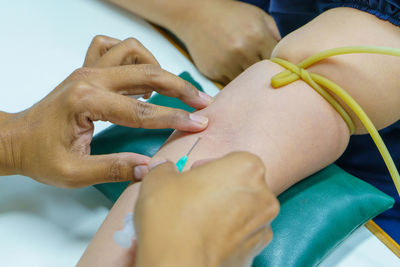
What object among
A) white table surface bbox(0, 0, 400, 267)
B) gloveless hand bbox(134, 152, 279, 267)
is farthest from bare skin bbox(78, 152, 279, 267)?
white table surface bbox(0, 0, 400, 267)

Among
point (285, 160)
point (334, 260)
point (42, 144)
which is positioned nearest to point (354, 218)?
point (334, 260)

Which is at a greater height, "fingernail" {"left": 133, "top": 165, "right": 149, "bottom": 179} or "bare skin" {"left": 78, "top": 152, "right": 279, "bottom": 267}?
"bare skin" {"left": 78, "top": 152, "right": 279, "bottom": 267}

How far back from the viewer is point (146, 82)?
0.74m

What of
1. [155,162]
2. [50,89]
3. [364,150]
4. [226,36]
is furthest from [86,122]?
[364,150]

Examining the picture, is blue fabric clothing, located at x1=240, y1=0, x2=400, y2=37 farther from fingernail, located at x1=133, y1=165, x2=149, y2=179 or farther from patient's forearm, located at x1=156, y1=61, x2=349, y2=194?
fingernail, located at x1=133, y1=165, x2=149, y2=179

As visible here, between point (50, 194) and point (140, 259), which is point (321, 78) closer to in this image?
point (140, 259)

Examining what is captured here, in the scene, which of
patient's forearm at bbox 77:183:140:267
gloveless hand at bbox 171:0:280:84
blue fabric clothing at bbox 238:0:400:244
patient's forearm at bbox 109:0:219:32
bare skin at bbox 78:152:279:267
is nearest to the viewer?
bare skin at bbox 78:152:279:267

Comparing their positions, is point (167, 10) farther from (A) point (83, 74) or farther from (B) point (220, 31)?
(A) point (83, 74)

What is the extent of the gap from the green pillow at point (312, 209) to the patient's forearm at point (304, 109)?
69mm

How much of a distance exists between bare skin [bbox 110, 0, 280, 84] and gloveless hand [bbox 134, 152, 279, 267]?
648mm

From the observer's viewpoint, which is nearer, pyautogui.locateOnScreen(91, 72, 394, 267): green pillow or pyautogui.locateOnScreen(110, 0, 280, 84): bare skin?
pyautogui.locateOnScreen(91, 72, 394, 267): green pillow

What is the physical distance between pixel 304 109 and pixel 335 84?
0.21 feet

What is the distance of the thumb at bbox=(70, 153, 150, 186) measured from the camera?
67 cm

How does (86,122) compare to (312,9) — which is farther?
(312,9)
